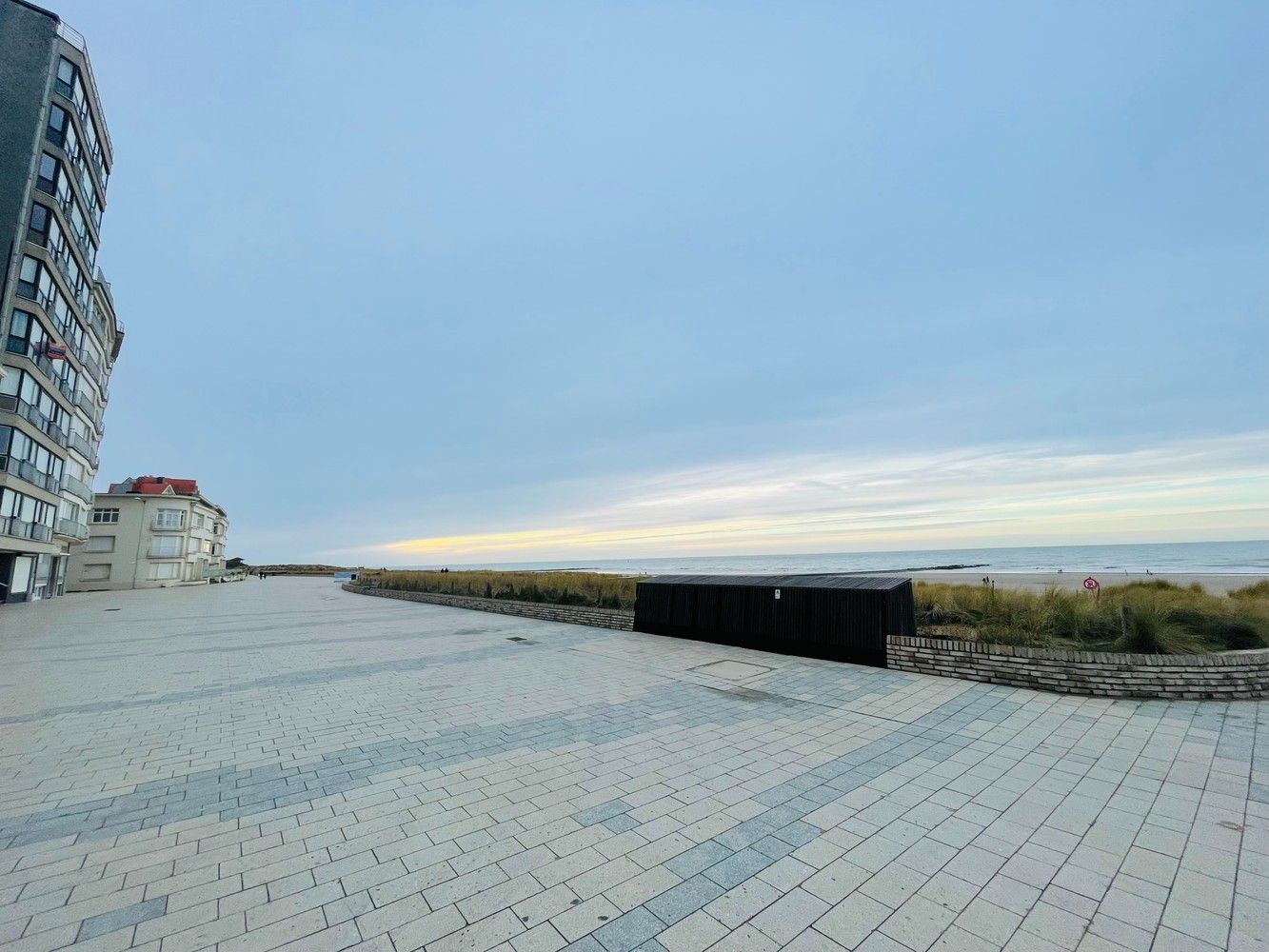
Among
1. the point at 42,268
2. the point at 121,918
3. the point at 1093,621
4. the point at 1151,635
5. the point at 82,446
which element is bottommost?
the point at 121,918

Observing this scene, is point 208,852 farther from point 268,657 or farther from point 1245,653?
point 1245,653

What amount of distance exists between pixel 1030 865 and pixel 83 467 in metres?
42.3

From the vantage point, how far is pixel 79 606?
22312 millimetres

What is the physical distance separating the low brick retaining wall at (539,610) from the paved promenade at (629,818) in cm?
619

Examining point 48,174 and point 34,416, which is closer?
point 48,174

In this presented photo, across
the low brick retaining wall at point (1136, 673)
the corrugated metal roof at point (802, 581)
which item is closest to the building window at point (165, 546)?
the corrugated metal roof at point (802, 581)

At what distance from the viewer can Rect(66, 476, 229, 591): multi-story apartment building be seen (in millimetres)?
37594

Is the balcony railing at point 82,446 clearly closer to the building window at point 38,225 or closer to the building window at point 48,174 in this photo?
the building window at point 38,225

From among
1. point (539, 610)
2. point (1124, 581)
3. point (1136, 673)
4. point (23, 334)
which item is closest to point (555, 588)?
point (539, 610)

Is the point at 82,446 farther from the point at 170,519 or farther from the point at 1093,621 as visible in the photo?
the point at 1093,621

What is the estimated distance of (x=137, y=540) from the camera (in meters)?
39.0

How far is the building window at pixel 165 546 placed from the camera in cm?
3947

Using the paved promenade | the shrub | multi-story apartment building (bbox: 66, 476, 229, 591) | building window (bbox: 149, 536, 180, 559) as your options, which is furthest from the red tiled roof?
the shrub

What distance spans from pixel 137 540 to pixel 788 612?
49049mm
